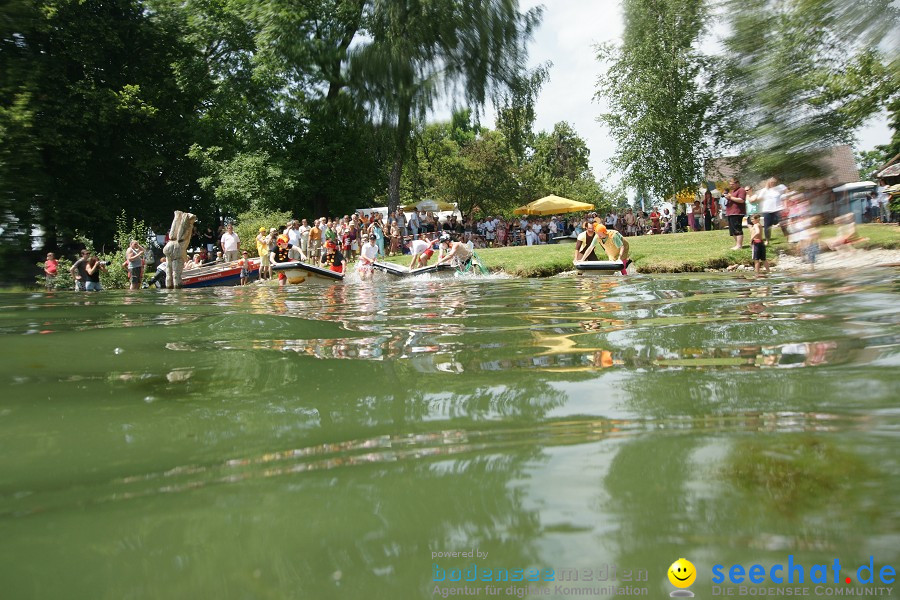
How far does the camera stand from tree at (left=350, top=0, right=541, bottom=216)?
609 inches

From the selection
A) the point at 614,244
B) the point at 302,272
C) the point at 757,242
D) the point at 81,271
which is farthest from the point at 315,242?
the point at 757,242

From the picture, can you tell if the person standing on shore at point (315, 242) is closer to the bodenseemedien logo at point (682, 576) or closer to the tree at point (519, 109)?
the tree at point (519, 109)

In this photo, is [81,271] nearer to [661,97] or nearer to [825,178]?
[661,97]

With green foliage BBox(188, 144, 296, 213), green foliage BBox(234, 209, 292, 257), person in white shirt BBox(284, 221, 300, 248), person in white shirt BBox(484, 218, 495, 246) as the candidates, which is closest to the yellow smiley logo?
person in white shirt BBox(284, 221, 300, 248)

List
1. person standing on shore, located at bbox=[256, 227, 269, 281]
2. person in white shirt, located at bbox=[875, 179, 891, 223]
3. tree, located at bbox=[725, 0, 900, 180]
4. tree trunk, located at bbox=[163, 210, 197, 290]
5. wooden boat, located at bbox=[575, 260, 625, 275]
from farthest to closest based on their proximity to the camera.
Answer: person standing on shore, located at bbox=[256, 227, 269, 281] → tree trunk, located at bbox=[163, 210, 197, 290] → person in white shirt, located at bbox=[875, 179, 891, 223] → wooden boat, located at bbox=[575, 260, 625, 275] → tree, located at bbox=[725, 0, 900, 180]

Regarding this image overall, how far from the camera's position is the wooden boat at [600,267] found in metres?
17.1

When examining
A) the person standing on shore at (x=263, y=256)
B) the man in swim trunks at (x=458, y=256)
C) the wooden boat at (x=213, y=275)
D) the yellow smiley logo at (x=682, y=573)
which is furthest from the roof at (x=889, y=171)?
the yellow smiley logo at (x=682, y=573)

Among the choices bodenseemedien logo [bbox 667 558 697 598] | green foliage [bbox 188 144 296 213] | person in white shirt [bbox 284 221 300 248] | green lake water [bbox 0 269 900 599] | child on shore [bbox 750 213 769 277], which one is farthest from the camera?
green foliage [bbox 188 144 296 213]

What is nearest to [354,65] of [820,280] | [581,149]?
[820,280]

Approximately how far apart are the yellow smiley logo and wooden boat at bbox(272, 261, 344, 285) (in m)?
19.5

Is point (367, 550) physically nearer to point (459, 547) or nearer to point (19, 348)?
point (459, 547)

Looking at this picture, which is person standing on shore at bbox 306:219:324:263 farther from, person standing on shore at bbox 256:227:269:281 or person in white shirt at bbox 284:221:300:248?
person standing on shore at bbox 256:227:269:281

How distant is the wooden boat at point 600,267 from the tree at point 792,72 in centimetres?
1283

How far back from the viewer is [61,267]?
26578mm
